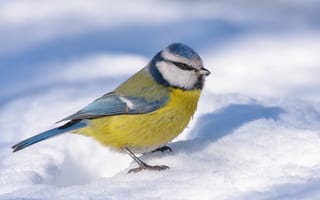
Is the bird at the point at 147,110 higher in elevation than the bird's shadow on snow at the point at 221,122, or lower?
higher

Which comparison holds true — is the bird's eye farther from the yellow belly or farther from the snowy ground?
the snowy ground

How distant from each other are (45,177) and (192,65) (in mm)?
901

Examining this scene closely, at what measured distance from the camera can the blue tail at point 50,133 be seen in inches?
175

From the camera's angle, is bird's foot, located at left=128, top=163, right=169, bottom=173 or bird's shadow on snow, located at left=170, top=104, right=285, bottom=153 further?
bird's shadow on snow, located at left=170, top=104, right=285, bottom=153

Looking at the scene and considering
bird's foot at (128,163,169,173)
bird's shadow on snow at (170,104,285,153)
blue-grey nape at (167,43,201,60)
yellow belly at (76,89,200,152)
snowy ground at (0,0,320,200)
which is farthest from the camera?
bird's shadow on snow at (170,104,285,153)

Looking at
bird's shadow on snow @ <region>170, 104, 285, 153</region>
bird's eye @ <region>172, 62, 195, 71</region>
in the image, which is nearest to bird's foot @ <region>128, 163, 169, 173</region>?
bird's shadow on snow @ <region>170, 104, 285, 153</region>

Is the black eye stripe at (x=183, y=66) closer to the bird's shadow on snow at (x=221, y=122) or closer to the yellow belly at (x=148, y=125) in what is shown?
the yellow belly at (x=148, y=125)

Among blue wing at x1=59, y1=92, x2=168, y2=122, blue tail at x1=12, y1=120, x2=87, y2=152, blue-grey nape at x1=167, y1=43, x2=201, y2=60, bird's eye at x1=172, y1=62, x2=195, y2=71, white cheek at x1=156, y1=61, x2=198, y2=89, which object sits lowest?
blue tail at x1=12, y1=120, x2=87, y2=152

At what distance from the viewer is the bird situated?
4395mm

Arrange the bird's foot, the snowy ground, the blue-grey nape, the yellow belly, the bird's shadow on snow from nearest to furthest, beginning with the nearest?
the snowy ground
the bird's foot
the yellow belly
the blue-grey nape
the bird's shadow on snow

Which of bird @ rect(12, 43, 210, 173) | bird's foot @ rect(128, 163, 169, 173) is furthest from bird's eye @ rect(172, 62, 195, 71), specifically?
bird's foot @ rect(128, 163, 169, 173)

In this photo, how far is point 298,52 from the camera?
703cm

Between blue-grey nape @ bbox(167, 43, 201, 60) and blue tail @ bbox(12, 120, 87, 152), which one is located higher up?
blue-grey nape @ bbox(167, 43, 201, 60)

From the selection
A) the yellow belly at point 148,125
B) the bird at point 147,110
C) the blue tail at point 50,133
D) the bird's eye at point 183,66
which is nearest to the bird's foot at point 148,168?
the bird at point 147,110
